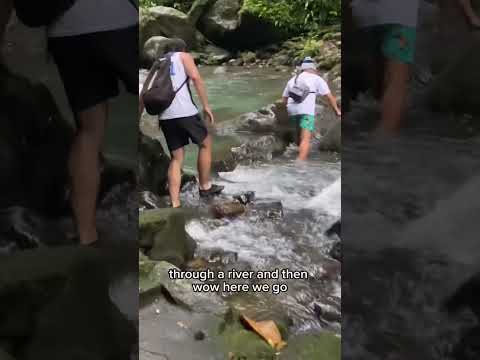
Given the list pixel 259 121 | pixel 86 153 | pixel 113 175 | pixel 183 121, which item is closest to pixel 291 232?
pixel 183 121

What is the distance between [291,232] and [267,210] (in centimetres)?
18

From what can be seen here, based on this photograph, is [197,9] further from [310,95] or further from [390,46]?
[390,46]

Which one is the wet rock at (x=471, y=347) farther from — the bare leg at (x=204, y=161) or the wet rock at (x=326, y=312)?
the bare leg at (x=204, y=161)

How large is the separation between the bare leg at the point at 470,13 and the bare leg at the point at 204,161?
129cm

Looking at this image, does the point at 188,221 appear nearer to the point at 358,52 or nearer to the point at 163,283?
the point at 163,283

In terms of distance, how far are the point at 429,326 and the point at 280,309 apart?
2.16 ft

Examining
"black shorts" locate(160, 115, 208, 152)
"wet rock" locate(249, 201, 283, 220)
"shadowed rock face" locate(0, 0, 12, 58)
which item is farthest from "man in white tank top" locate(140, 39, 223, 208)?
"shadowed rock face" locate(0, 0, 12, 58)

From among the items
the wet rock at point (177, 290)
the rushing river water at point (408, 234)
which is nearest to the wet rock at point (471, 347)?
the rushing river water at point (408, 234)

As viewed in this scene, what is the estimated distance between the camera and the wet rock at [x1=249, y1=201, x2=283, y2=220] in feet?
8.41

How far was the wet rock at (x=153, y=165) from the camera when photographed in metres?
2.98

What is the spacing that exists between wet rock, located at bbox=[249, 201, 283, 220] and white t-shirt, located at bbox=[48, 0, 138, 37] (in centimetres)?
116

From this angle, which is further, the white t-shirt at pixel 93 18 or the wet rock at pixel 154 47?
the wet rock at pixel 154 47

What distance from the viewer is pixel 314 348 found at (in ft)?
7.04

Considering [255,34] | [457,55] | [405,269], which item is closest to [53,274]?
[405,269]
